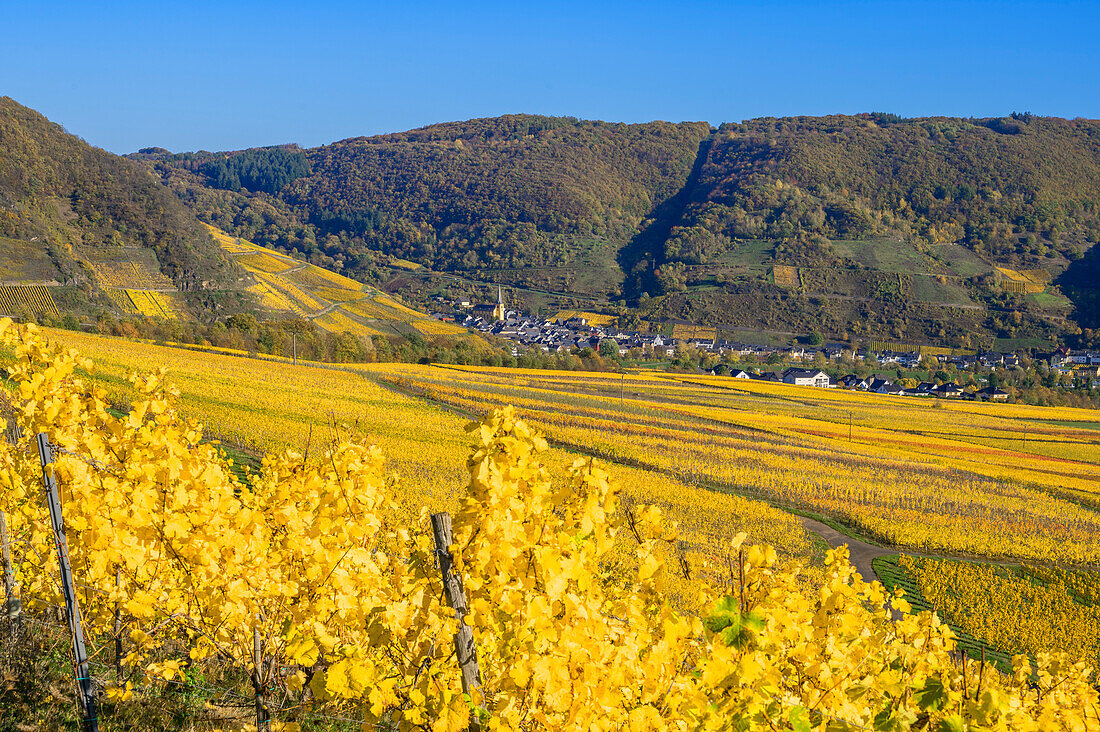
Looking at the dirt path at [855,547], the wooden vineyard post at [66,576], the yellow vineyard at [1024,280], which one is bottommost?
the dirt path at [855,547]

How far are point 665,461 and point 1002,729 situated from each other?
2574 cm

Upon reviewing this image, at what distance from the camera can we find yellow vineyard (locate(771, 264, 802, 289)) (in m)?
120

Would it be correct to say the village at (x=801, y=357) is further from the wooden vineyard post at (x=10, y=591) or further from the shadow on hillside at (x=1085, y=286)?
the wooden vineyard post at (x=10, y=591)

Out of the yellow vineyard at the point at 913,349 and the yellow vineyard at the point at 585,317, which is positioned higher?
the yellow vineyard at the point at 585,317

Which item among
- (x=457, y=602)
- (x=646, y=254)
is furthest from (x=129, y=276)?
(x=646, y=254)

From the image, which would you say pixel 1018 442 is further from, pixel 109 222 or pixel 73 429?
pixel 109 222

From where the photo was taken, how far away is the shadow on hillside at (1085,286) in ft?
358

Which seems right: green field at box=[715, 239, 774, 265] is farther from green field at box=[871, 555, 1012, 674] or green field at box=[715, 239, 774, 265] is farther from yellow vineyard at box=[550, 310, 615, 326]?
green field at box=[871, 555, 1012, 674]

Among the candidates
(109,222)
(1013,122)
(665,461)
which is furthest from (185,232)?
(1013,122)

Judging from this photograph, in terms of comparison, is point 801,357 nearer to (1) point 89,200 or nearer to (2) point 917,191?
(2) point 917,191

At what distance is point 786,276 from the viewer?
12306 centimetres

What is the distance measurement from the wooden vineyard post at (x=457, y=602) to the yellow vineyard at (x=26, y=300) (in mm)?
59645

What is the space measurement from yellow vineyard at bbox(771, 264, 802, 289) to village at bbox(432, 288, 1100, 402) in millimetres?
17684

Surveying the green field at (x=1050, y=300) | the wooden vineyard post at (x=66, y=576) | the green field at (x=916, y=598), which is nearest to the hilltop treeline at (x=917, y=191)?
the green field at (x=1050, y=300)
